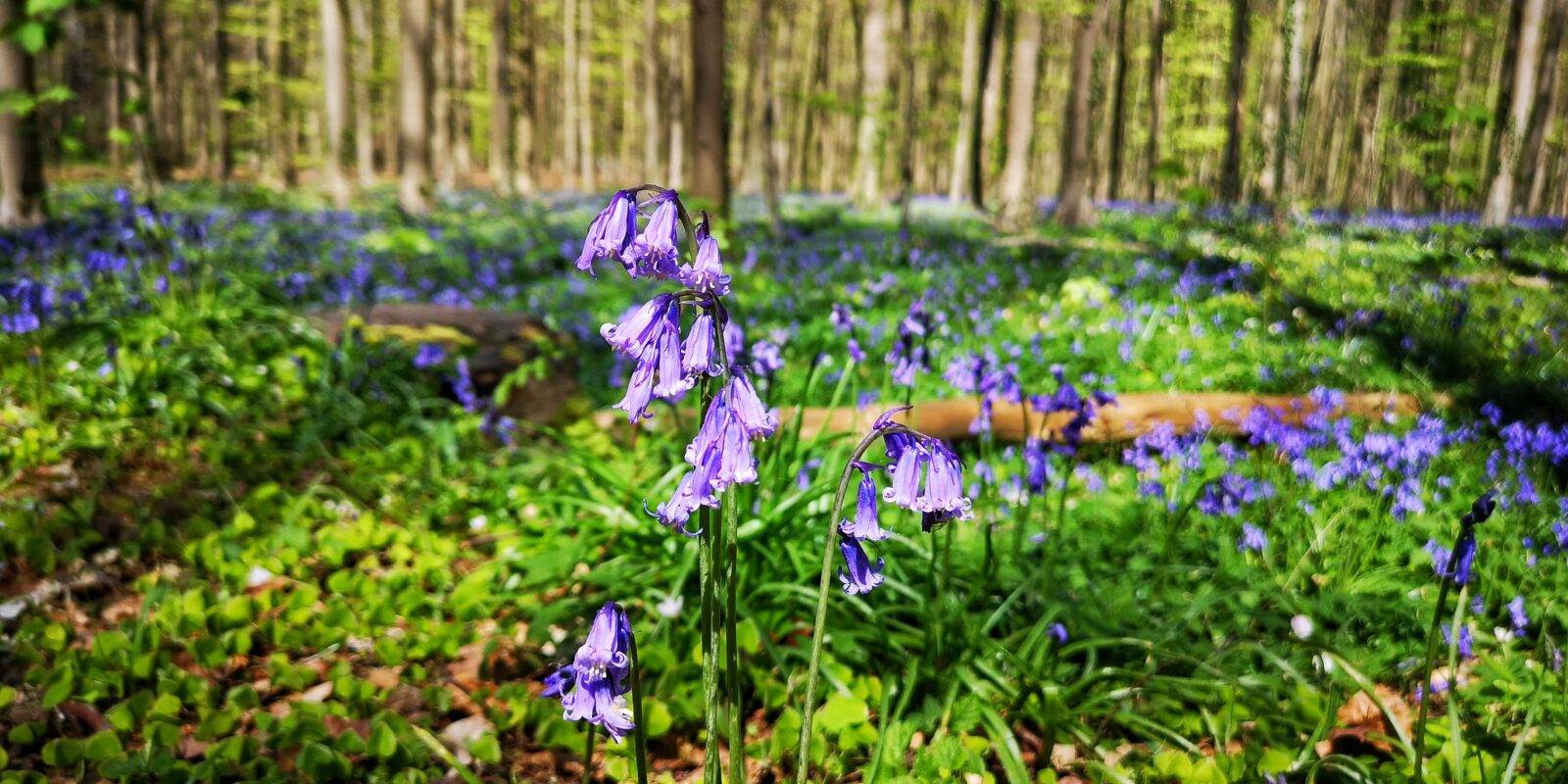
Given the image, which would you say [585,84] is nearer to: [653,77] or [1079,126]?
[653,77]

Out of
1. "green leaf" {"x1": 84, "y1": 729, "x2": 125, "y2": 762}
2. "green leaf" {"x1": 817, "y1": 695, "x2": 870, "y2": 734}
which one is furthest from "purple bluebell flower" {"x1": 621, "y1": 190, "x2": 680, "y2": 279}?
"green leaf" {"x1": 84, "y1": 729, "x2": 125, "y2": 762}

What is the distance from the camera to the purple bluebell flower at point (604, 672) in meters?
1.35

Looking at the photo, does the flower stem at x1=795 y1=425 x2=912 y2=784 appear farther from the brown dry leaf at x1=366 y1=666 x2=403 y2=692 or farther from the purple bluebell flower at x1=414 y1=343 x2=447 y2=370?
the purple bluebell flower at x1=414 y1=343 x2=447 y2=370

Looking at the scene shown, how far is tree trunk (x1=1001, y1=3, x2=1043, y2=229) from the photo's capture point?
44.6 ft

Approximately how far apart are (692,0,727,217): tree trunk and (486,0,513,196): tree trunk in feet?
33.6

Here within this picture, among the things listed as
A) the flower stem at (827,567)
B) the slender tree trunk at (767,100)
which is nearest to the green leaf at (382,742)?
the flower stem at (827,567)

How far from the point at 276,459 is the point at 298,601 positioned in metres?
1.43

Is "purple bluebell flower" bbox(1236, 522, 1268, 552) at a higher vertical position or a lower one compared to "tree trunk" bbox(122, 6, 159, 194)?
lower

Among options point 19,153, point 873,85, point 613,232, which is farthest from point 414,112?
point 613,232

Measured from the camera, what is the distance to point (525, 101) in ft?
83.6

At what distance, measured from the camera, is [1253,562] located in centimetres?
321

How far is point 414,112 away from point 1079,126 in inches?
422

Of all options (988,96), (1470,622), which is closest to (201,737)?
(1470,622)

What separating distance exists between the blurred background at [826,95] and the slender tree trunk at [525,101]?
114 mm
